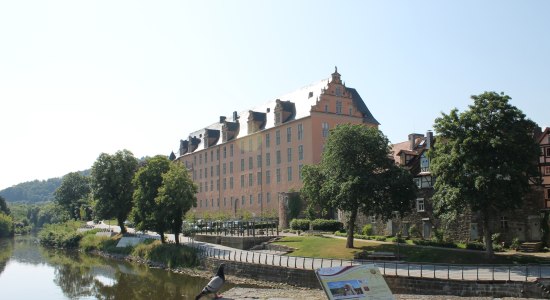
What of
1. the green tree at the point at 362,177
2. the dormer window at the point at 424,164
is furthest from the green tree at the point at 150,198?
the dormer window at the point at 424,164

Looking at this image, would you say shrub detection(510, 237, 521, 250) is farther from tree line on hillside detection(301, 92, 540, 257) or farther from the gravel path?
the gravel path

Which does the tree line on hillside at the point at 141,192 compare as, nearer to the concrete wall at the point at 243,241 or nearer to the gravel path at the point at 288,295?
the concrete wall at the point at 243,241

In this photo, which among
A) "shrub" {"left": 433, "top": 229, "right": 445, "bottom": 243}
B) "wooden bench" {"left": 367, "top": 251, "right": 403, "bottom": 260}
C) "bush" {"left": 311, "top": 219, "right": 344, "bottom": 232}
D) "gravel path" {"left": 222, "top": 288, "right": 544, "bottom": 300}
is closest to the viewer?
"gravel path" {"left": 222, "top": 288, "right": 544, "bottom": 300}

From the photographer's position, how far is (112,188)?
71.4 meters

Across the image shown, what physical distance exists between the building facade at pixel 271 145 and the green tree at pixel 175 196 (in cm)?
1680

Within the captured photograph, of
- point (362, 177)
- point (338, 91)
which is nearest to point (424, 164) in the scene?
point (362, 177)

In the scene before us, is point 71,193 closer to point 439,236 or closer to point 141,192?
point 141,192

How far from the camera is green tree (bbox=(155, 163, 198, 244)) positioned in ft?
173

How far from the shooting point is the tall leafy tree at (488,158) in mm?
35781

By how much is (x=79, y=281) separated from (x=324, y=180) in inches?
934

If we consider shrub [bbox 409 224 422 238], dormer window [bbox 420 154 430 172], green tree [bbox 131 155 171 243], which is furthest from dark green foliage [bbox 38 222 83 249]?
dormer window [bbox 420 154 430 172]

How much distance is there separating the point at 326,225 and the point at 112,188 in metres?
31.8

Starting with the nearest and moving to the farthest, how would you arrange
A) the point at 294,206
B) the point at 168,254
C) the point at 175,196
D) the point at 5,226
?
the point at 168,254 → the point at 175,196 → the point at 294,206 → the point at 5,226

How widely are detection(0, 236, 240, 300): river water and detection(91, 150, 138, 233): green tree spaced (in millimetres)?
8348
